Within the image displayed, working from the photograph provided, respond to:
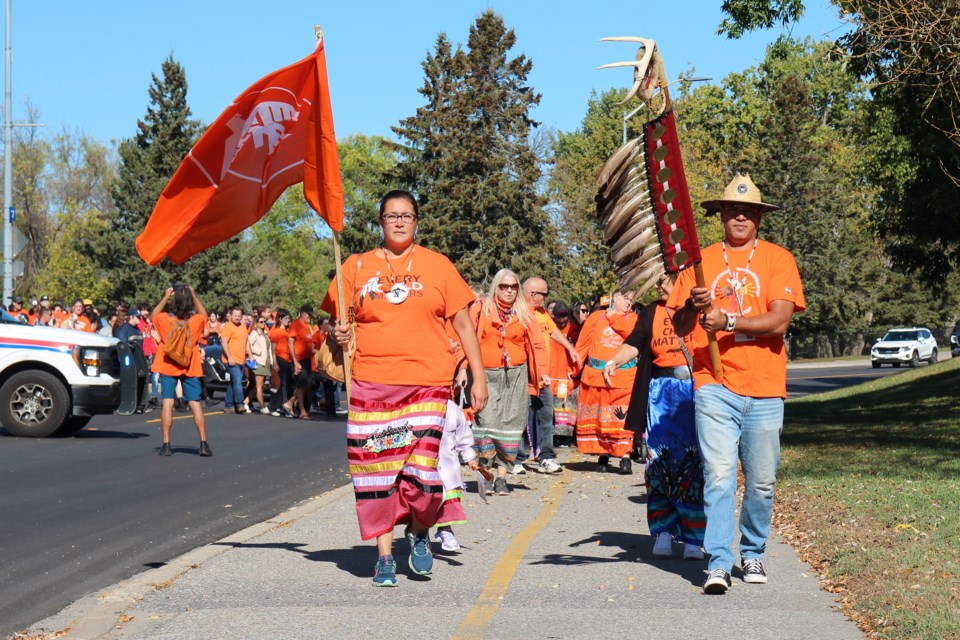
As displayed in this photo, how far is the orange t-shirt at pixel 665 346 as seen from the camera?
9.52m

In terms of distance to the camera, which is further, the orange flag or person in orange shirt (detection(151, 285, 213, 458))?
person in orange shirt (detection(151, 285, 213, 458))

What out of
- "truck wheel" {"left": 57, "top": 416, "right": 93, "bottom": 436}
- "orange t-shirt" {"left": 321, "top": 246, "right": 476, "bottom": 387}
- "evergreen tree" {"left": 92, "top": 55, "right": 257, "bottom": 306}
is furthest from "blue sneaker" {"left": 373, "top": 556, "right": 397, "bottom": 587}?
"evergreen tree" {"left": 92, "top": 55, "right": 257, "bottom": 306}

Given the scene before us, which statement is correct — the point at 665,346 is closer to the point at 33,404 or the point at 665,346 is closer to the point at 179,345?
the point at 179,345

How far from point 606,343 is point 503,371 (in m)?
2.55

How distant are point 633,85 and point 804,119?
228 feet

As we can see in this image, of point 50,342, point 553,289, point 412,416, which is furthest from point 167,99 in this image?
point 412,416

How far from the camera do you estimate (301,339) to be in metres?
25.0

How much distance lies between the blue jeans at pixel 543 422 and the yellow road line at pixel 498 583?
3885 mm

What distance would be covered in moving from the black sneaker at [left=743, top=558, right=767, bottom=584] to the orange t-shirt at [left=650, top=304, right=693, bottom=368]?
203 cm

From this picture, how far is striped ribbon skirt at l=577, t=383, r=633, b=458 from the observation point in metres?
14.4

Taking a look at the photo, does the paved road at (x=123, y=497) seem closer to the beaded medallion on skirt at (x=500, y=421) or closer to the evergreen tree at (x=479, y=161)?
the beaded medallion on skirt at (x=500, y=421)

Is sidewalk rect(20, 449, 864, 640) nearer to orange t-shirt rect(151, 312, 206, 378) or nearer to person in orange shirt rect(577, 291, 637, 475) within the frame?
person in orange shirt rect(577, 291, 637, 475)

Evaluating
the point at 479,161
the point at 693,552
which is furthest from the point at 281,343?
the point at 479,161

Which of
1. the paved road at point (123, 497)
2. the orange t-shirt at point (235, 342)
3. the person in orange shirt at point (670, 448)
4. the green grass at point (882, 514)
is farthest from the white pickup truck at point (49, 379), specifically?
the person in orange shirt at point (670, 448)
